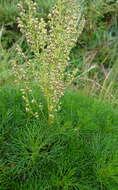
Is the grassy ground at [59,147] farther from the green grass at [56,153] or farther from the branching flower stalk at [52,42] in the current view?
the branching flower stalk at [52,42]

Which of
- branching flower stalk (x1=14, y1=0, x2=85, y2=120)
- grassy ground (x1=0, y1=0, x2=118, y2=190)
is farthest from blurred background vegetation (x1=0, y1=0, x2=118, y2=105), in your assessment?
branching flower stalk (x1=14, y1=0, x2=85, y2=120)

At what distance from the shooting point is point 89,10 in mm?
5629

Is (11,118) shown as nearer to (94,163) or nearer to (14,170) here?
(14,170)

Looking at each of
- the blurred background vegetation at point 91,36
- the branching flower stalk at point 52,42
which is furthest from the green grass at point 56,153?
the blurred background vegetation at point 91,36

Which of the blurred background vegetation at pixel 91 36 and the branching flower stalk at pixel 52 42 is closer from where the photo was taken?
the branching flower stalk at pixel 52 42

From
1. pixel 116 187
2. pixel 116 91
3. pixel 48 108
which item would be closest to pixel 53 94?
pixel 48 108

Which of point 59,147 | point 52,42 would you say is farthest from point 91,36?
point 59,147

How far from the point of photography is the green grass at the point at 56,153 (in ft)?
6.30

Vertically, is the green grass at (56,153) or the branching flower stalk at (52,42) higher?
the branching flower stalk at (52,42)

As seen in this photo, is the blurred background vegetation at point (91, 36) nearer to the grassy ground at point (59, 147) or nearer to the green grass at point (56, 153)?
the grassy ground at point (59, 147)

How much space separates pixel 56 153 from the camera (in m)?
1.97

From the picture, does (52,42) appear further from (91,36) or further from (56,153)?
(91,36)

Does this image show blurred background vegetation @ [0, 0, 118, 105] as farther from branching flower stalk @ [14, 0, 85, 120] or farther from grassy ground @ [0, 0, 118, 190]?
branching flower stalk @ [14, 0, 85, 120]

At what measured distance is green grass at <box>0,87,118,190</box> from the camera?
1.92m
